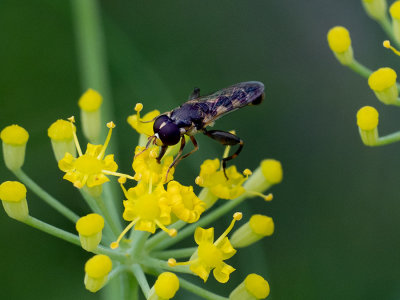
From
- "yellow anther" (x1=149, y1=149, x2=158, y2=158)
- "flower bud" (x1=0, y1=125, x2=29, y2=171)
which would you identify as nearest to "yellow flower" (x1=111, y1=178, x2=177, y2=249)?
"yellow anther" (x1=149, y1=149, x2=158, y2=158)

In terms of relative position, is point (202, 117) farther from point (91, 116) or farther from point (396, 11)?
point (396, 11)

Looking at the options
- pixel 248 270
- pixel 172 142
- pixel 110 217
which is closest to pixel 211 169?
pixel 172 142

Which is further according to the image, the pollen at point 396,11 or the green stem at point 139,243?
the pollen at point 396,11

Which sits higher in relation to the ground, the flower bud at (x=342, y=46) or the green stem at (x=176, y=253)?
the flower bud at (x=342, y=46)

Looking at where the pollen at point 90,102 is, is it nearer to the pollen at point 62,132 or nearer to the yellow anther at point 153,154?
the pollen at point 62,132

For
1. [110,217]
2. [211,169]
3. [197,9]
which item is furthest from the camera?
[197,9]

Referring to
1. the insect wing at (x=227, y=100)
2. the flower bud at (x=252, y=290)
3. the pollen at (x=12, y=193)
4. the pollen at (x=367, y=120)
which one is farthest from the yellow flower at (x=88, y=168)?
the pollen at (x=367, y=120)

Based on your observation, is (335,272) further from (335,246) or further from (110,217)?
(110,217)
